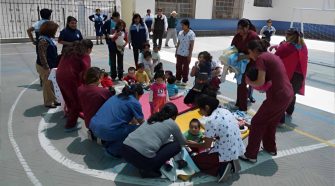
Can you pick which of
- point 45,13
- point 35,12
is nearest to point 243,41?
point 45,13

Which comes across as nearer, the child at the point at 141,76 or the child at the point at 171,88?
the child at the point at 171,88

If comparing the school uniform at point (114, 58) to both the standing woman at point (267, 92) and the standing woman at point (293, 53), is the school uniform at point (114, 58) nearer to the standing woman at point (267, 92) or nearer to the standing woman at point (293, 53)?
the standing woman at point (293, 53)

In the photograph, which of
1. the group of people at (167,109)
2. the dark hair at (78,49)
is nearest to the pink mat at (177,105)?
the group of people at (167,109)

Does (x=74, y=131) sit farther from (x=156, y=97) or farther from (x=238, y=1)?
(x=238, y=1)

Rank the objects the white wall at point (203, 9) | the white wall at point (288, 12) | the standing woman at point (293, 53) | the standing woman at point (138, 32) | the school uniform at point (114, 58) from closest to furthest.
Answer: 1. the standing woman at point (293, 53)
2. the school uniform at point (114, 58)
3. the standing woman at point (138, 32)
4. the white wall at point (203, 9)
5. the white wall at point (288, 12)

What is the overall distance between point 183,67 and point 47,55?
3640 millimetres

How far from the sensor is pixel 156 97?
6109 millimetres

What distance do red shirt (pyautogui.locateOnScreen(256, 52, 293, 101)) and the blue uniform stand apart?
1.84 m

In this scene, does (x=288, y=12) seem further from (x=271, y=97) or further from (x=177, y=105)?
(x=271, y=97)

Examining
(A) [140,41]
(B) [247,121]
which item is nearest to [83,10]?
(A) [140,41]

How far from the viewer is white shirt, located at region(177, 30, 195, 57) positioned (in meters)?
8.23

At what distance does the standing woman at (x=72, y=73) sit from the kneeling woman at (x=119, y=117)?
1189 mm

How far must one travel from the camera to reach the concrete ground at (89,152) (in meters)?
4.29

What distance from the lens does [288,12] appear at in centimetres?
2475
